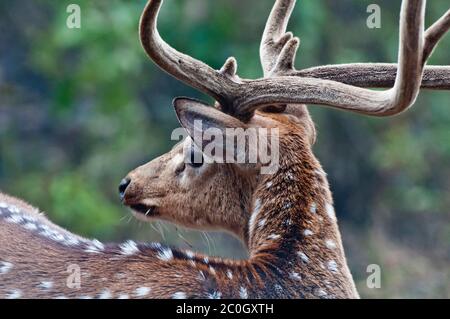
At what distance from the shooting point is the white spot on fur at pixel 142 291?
461cm

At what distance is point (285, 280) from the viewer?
15.5 feet

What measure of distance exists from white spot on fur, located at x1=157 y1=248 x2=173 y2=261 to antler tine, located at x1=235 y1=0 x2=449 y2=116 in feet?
2.37

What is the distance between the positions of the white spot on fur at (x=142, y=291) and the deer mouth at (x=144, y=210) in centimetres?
83

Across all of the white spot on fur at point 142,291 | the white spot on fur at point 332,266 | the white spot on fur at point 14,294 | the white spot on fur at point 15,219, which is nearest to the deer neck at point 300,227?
the white spot on fur at point 332,266

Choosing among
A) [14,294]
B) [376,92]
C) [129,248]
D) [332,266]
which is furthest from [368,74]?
[14,294]

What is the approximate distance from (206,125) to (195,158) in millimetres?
286

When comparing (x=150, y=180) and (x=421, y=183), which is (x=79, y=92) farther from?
(x=150, y=180)

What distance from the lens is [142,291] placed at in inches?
182

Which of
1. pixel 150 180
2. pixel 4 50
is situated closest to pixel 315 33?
pixel 4 50

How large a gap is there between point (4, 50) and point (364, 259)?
564cm

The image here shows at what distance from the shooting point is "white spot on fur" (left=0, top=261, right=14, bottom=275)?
16.3 feet

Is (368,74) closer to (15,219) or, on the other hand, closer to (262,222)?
(262,222)

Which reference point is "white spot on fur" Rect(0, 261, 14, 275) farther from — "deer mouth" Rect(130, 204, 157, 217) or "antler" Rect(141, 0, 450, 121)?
"antler" Rect(141, 0, 450, 121)
